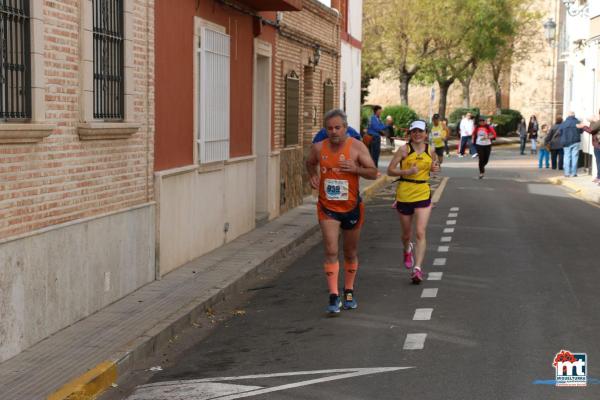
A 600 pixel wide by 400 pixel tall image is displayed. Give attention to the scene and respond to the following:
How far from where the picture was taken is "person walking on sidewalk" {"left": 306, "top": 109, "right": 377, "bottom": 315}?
10.2m

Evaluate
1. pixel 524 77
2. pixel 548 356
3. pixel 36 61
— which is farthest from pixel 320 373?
pixel 524 77

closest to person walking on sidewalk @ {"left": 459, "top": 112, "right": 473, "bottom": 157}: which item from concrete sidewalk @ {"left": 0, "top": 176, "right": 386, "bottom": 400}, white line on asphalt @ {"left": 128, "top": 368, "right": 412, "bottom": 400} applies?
concrete sidewalk @ {"left": 0, "top": 176, "right": 386, "bottom": 400}

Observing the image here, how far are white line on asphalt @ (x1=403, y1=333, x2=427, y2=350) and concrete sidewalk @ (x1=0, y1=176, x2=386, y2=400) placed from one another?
1.98 meters

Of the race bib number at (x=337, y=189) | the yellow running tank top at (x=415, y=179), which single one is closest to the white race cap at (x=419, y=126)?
the yellow running tank top at (x=415, y=179)

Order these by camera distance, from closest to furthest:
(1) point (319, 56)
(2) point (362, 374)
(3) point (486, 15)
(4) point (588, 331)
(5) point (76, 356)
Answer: (2) point (362, 374) < (5) point (76, 356) < (4) point (588, 331) < (1) point (319, 56) < (3) point (486, 15)

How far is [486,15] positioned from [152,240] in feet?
158

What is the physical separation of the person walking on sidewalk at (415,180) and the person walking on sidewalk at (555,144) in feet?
68.9

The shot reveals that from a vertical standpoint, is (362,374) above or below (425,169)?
below

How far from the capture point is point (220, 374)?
26.2 feet

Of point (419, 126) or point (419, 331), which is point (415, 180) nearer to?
point (419, 126)

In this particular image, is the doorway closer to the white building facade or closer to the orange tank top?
the orange tank top

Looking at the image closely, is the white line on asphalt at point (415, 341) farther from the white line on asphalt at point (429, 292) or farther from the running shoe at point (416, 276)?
the running shoe at point (416, 276)

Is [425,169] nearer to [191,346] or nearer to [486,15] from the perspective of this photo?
[191,346]

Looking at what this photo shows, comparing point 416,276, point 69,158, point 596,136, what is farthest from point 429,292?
point 596,136
